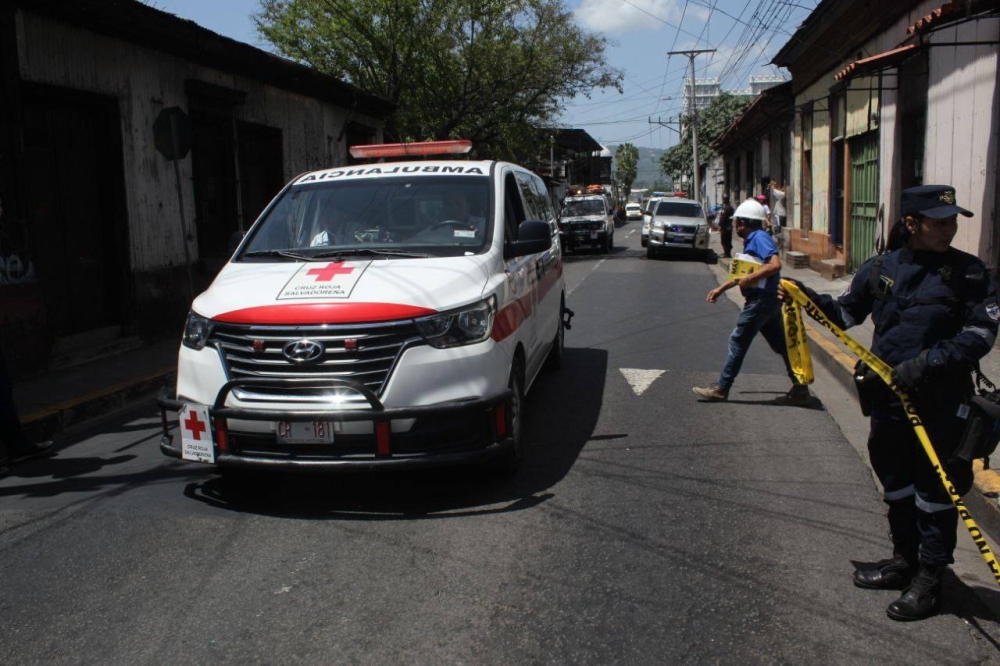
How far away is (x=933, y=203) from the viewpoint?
3.68 m

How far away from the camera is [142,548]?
177 inches

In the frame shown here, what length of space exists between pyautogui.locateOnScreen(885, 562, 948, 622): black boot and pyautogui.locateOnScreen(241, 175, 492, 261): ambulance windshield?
3141 millimetres

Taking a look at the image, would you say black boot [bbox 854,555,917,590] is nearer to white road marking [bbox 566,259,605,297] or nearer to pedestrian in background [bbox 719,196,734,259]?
white road marking [bbox 566,259,605,297]

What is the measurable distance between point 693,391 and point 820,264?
11796 mm

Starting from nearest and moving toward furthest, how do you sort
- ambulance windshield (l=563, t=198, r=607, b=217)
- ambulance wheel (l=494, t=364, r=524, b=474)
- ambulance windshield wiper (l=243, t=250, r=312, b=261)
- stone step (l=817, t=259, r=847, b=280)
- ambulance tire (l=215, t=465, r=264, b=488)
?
ambulance wheel (l=494, t=364, r=524, b=474), ambulance tire (l=215, t=465, r=264, b=488), ambulance windshield wiper (l=243, t=250, r=312, b=261), stone step (l=817, t=259, r=847, b=280), ambulance windshield (l=563, t=198, r=607, b=217)

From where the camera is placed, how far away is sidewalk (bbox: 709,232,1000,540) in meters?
4.82

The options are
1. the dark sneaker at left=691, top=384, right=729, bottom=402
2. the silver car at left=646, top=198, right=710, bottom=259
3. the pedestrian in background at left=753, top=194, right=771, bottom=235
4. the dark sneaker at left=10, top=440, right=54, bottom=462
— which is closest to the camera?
the dark sneaker at left=10, top=440, right=54, bottom=462

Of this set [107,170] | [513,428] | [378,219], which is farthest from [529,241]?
[107,170]

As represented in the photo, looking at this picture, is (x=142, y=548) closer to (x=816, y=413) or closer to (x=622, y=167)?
(x=816, y=413)

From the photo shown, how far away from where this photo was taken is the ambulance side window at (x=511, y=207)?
6.35 m

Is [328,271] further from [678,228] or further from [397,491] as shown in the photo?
[678,228]

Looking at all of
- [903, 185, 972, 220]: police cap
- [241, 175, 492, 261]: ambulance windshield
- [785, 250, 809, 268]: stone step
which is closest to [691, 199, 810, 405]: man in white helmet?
[241, 175, 492, 261]: ambulance windshield

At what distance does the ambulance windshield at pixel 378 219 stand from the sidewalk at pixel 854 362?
323 cm

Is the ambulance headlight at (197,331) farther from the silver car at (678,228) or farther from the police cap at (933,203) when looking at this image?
the silver car at (678,228)
